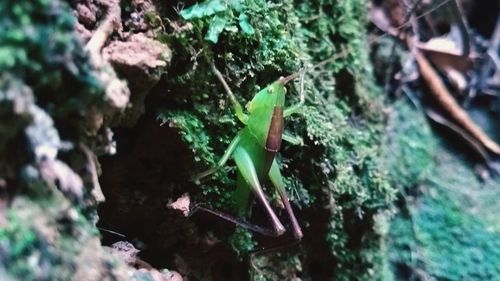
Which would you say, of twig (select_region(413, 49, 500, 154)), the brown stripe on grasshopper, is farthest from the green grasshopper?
twig (select_region(413, 49, 500, 154))

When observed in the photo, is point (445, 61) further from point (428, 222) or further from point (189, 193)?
point (189, 193)

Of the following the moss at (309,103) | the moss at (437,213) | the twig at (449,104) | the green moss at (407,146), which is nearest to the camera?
the moss at (309,103)

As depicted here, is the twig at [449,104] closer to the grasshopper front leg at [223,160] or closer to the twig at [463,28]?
the twig at [463,28]

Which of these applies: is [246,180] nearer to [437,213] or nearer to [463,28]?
[437,213]

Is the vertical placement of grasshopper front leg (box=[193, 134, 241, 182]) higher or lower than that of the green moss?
higher

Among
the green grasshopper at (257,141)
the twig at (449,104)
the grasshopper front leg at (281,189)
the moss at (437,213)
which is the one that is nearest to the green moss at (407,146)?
the moss at (437,213)

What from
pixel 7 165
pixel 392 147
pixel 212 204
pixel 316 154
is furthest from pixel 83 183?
pixel 392 147

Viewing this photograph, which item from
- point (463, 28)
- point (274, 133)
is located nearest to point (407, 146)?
point (463, 28)

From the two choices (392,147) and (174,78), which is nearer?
(174,78)

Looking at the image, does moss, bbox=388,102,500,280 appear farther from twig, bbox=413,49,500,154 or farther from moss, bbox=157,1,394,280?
moss, bbox=157,1,394,280

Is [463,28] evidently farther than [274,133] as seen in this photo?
Yes

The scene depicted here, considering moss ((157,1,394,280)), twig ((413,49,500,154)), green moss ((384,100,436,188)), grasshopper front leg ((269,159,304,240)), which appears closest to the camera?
moss ((157,1,394,280))
